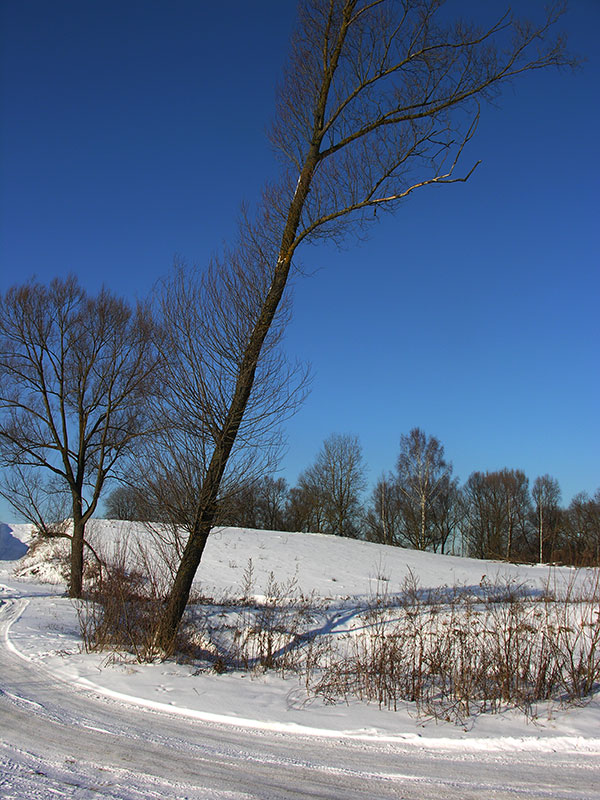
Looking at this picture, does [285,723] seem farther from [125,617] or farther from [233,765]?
[125,617]

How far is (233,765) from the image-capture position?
3969 millimetres

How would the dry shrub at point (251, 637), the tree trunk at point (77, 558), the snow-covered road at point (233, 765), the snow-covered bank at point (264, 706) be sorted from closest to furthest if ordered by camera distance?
the snow-covered road at point (233, 765) → the snow-covered bank at point (264, 706) → the dry shrub at point (251, 637) → the tree trunk at point (77, 558)

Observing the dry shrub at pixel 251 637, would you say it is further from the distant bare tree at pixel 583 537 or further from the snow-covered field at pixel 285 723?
the distant bare tree at pixel 583 537

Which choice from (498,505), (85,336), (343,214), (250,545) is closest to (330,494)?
(498,505)

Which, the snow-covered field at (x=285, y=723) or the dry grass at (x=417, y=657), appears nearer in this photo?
the snow-covered field at (x=285, y=723)

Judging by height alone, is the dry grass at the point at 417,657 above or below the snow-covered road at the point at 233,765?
above

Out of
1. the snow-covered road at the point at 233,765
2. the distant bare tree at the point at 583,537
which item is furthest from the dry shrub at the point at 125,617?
the distant bare tree at the point at 583,537

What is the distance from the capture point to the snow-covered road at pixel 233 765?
352 centimetres

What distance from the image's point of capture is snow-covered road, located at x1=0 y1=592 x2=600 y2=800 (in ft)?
11.5

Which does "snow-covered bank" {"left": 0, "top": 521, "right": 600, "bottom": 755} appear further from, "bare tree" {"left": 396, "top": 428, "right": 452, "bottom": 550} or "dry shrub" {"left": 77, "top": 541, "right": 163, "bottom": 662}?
"bare tree" {"left": 396, "top": 428, "right": 452, "bottom": 550}

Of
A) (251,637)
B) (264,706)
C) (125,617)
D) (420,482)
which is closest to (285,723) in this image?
(264,706)

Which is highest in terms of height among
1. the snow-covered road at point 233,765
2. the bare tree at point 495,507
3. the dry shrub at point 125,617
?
the bare tree at point 495,507

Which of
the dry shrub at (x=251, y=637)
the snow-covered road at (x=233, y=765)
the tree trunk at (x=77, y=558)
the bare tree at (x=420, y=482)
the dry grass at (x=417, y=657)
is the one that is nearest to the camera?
the snow-covered road at (x=233, y=765)

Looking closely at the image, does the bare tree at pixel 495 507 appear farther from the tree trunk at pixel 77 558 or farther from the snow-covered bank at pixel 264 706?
the snow-covered bank at pixel 264 706
